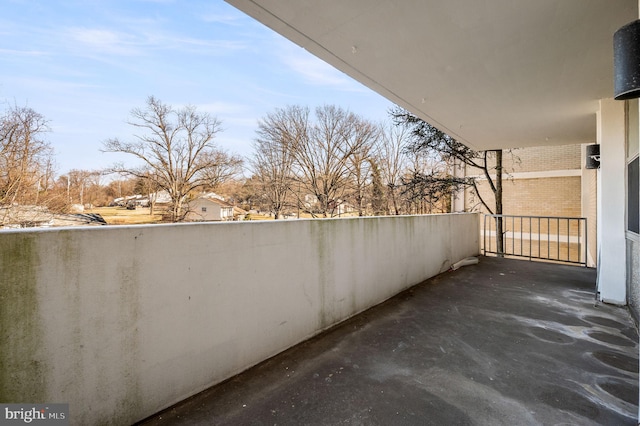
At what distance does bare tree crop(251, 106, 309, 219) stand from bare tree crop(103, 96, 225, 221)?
240 centimetres

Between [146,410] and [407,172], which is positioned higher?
[407,172]

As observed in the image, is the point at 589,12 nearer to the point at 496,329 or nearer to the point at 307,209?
the point at 496,329

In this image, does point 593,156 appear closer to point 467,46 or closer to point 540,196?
Answer: point 467,46

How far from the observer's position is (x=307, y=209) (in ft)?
45.5

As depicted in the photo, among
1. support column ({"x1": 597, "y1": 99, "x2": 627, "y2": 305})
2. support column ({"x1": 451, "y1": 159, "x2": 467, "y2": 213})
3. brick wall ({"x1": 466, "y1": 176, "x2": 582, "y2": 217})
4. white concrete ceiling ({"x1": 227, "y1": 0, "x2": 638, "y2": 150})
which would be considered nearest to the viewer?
white concrete ceiling ({"x1": 227, "y1": 0, "x2": 638, "y2": 150})

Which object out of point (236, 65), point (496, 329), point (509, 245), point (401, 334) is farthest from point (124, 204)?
point (509, 245)

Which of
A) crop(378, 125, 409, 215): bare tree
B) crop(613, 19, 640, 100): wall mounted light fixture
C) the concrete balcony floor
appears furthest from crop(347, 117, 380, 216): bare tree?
crop(613, 19, 640, 100): wall mounted light fixture

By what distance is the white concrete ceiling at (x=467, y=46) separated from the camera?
2.00m

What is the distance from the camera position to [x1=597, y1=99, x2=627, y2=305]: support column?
3.55 m

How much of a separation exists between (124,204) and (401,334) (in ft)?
34.0

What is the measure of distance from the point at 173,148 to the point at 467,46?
1469cm

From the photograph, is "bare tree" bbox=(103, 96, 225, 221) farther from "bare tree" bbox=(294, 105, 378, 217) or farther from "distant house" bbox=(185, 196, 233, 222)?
"bare tree" bbox=(294, 105, 378, 217)

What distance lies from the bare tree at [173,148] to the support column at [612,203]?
44.4ft

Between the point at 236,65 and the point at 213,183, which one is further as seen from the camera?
the point at 213,183
